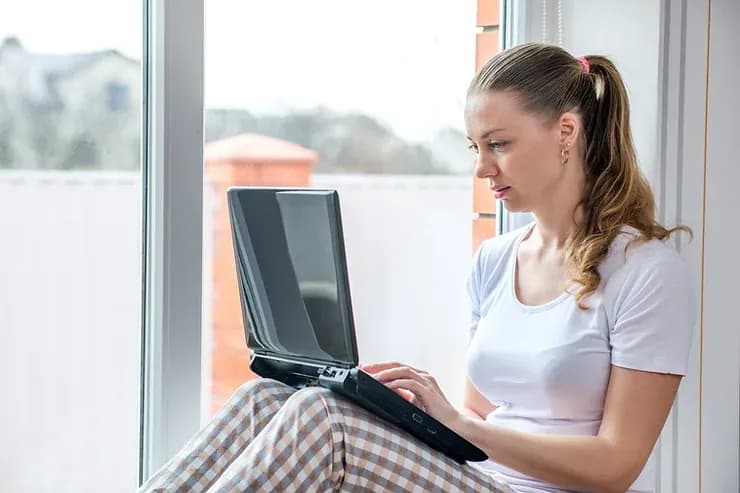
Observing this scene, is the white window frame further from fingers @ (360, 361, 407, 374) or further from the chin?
the chin

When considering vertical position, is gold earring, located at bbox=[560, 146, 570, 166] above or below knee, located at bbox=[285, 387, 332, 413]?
above

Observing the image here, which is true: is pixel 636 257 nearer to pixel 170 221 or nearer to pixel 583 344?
pixel 583 344

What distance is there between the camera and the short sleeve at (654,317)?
5.14 ft

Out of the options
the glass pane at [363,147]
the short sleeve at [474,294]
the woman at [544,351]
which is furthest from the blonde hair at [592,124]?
the glass pane at [363,147]

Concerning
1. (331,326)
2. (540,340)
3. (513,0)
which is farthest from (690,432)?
(331,326)

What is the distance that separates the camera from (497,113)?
5.58 feet

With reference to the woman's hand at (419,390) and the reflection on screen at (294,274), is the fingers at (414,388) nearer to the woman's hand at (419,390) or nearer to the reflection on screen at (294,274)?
the woman's hand at (419,390)

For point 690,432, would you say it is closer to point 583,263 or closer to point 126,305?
point 583,263

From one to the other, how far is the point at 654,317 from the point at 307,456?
0.58 meters

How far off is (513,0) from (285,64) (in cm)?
67

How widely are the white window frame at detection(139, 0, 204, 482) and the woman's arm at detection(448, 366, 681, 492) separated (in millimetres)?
486

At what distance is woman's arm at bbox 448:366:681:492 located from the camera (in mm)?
1565

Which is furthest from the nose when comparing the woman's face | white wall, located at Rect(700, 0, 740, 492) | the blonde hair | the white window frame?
white wall, located at Rect(700, 0, 740, 492)

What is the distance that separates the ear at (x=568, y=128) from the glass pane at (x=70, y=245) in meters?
0.70
